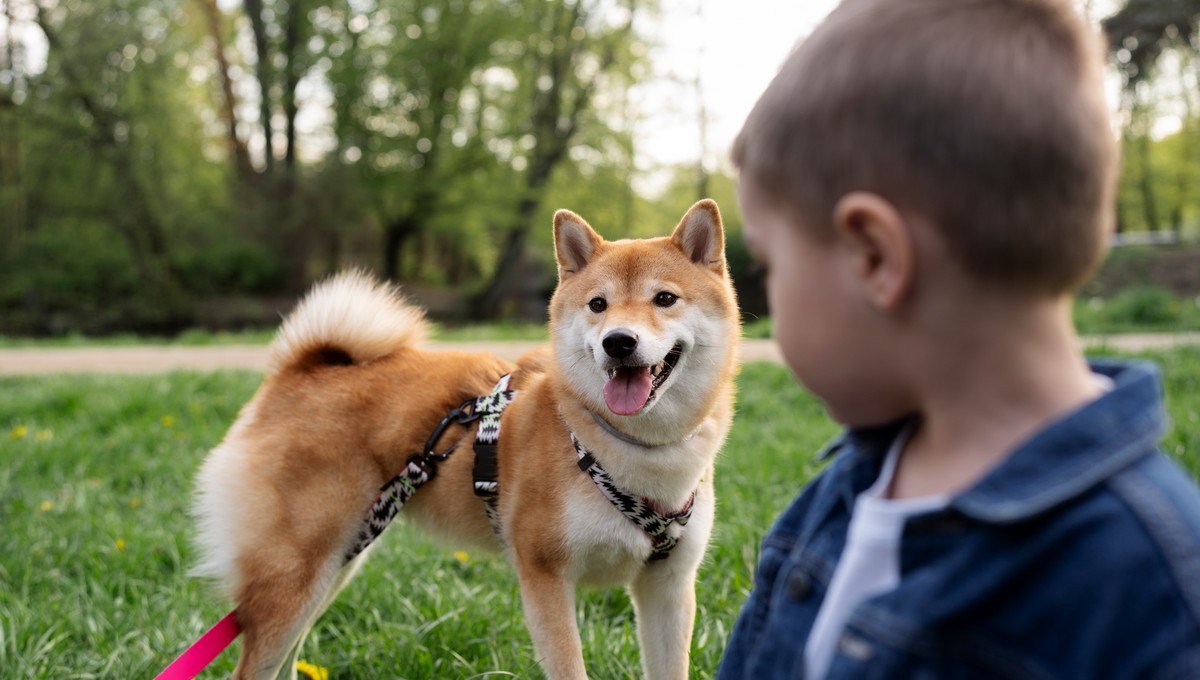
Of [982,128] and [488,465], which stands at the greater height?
[982,128]

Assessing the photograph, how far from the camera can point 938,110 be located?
3.09 ft

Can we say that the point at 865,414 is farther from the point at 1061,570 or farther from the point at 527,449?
the point at 527,449

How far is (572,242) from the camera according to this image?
2.87m

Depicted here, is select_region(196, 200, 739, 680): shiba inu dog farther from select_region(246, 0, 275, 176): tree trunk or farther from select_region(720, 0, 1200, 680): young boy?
select_region(246, 0, 275, 176): tree trunk

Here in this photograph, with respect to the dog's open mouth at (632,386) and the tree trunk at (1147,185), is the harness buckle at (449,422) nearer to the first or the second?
the dog's open mouth at (632,386)

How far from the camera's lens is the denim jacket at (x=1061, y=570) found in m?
0.87

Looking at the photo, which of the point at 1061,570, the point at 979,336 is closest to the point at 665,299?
the point at 979,336

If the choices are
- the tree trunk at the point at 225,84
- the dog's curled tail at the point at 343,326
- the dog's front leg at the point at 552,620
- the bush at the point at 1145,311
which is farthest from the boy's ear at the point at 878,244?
the tree trunk at the point at 225,84

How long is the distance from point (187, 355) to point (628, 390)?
30.5 feet

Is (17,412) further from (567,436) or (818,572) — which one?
(818,572)

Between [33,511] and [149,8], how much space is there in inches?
648

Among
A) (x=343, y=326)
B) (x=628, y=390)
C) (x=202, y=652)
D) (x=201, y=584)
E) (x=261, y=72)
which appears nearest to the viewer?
(x=202, y=652)

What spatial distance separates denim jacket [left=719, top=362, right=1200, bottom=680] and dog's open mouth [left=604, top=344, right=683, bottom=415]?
4.29ft

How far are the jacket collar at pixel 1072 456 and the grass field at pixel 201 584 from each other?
1.82 metres
